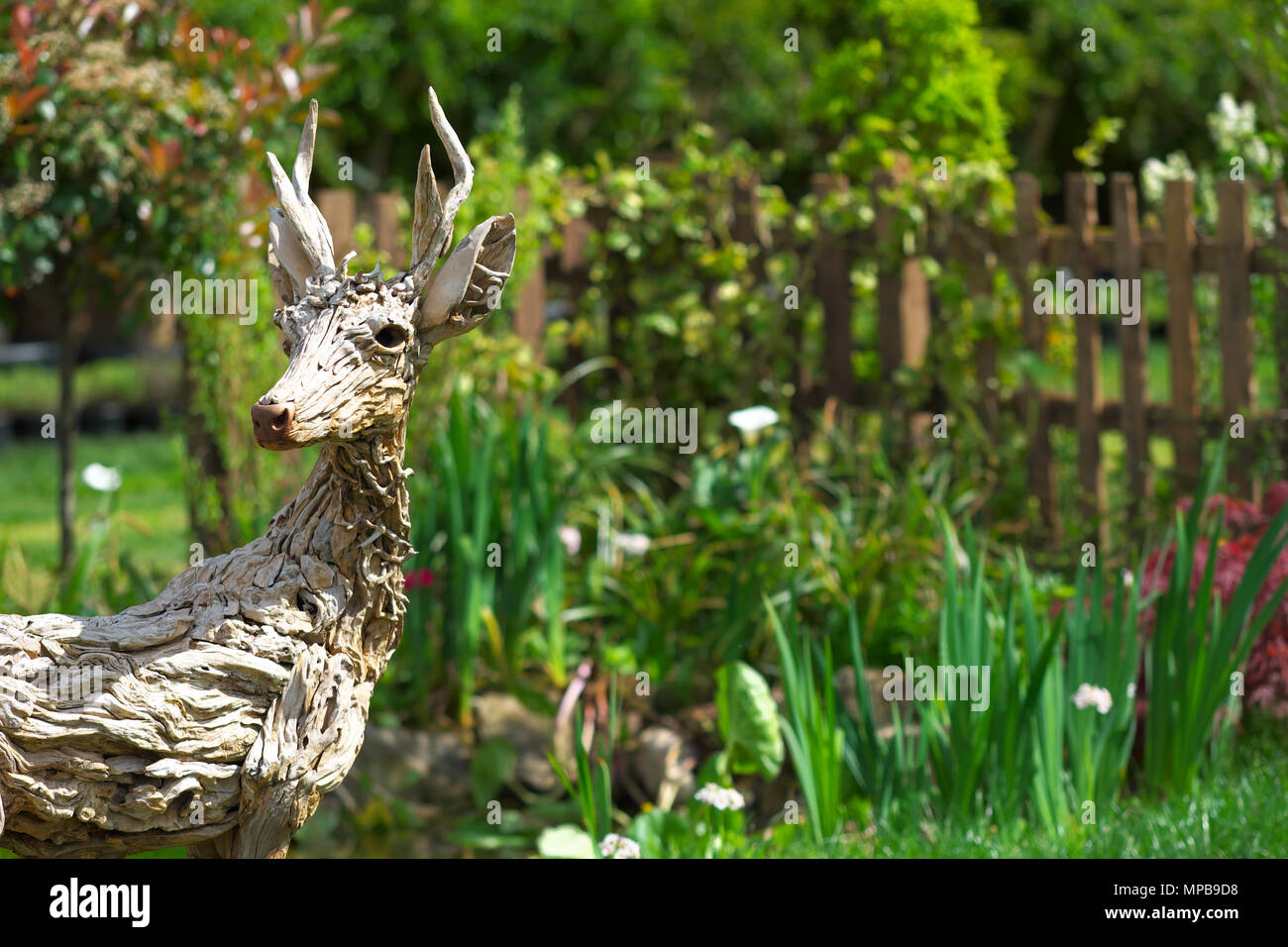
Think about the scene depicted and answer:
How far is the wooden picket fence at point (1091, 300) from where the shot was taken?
4332 millimetres

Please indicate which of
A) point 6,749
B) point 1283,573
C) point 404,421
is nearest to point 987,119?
point 1283,573

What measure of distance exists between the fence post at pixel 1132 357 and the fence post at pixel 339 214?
2.80m

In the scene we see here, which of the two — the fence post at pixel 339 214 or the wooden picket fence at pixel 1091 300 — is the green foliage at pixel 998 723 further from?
the fence post at pixel 339 214

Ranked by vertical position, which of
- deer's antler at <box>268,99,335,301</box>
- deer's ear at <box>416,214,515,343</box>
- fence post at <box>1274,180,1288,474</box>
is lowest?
deer's ear at <box>416,214,515,343</box>

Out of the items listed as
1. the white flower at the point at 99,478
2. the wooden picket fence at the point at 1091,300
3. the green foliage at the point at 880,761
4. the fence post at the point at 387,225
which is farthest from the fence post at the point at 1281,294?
the white flower at the point at 99,478

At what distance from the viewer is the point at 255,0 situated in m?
11.7

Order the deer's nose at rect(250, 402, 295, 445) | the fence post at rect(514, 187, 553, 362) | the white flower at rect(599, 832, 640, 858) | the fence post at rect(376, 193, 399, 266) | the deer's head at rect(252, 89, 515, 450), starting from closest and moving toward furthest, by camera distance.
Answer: the deer's nose at rect(250, 402, 295, 445), the deer's head at rect(252, 89, 515, 450), the white flower at rect(599, 832, 640, 858), the fence post at rect(376, 193, 399, 266), the fence post at rect(514, 187, 553, 362)

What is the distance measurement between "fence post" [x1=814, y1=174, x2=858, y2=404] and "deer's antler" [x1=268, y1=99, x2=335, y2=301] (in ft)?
12.2

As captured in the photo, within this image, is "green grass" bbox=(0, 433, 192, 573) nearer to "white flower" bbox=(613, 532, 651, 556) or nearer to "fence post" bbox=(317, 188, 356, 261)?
"fence post" bbox=(317, 188, 356, 261)

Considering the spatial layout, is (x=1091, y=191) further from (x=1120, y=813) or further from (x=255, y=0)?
(x=255, y=0)

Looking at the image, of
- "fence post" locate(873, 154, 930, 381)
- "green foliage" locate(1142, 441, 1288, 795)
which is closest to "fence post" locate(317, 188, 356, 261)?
"fence post" locate(873, 154, 930, 381)

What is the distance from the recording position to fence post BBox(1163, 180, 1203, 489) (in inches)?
176

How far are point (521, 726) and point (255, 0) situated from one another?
9.77m

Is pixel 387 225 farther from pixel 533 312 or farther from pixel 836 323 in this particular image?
pixel 836 323
